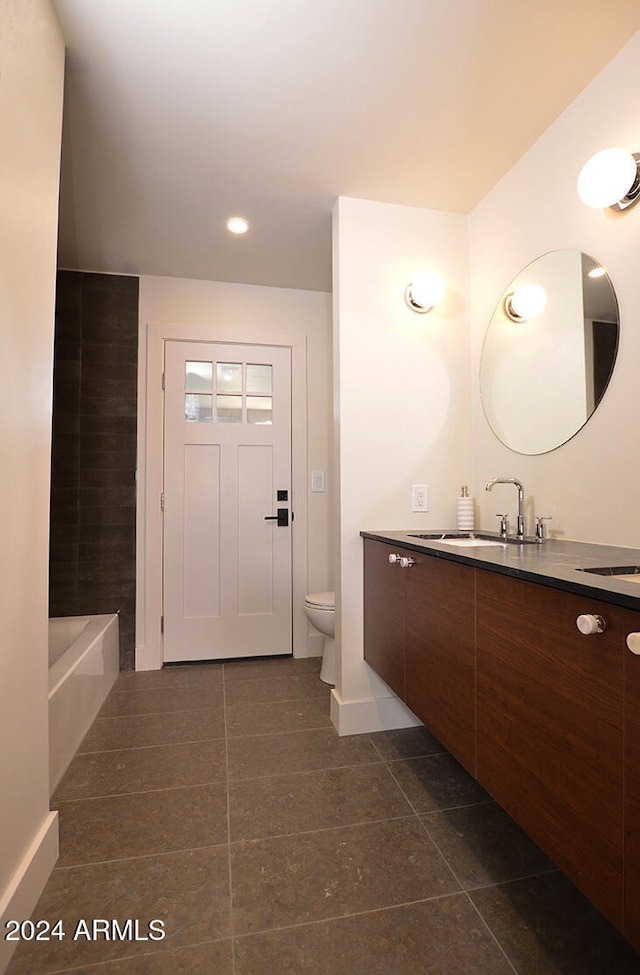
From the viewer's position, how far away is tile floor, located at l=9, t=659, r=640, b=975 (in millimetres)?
1055

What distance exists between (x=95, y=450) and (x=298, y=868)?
2358mm

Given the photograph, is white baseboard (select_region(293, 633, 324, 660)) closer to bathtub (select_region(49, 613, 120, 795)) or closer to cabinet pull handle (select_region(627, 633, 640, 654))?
bathtub (select_region(49, 613, 120, 795))

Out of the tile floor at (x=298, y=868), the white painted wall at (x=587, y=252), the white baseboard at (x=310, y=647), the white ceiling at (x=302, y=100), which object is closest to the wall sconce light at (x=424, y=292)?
the white painted wall at (x=587, y=252)

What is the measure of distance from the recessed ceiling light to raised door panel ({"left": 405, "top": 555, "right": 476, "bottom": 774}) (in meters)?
1.82

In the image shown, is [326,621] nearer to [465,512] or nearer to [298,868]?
[465,512]

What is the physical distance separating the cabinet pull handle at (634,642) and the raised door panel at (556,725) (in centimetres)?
4

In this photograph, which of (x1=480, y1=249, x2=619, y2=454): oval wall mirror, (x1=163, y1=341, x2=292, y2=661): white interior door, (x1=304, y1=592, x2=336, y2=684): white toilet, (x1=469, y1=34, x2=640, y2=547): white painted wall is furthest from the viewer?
(x1=163, y1=341, x2=292, y2=661): white interior door

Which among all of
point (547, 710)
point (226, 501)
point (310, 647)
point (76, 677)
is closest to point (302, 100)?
point (547, 710)

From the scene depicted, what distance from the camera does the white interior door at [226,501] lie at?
9.62 ft

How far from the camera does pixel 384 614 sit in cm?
186

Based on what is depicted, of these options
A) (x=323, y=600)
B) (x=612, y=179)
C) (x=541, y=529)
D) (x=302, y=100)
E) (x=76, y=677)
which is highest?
(x=302, y=100)

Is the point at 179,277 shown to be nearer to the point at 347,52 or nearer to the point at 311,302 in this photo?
the point at 311,302

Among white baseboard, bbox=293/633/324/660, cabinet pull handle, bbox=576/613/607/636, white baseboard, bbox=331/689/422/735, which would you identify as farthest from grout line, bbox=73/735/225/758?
cabinet pull handle, bbox=576/613/607/636

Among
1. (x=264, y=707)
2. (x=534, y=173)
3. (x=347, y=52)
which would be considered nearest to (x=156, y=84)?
(x=347, y=52)
